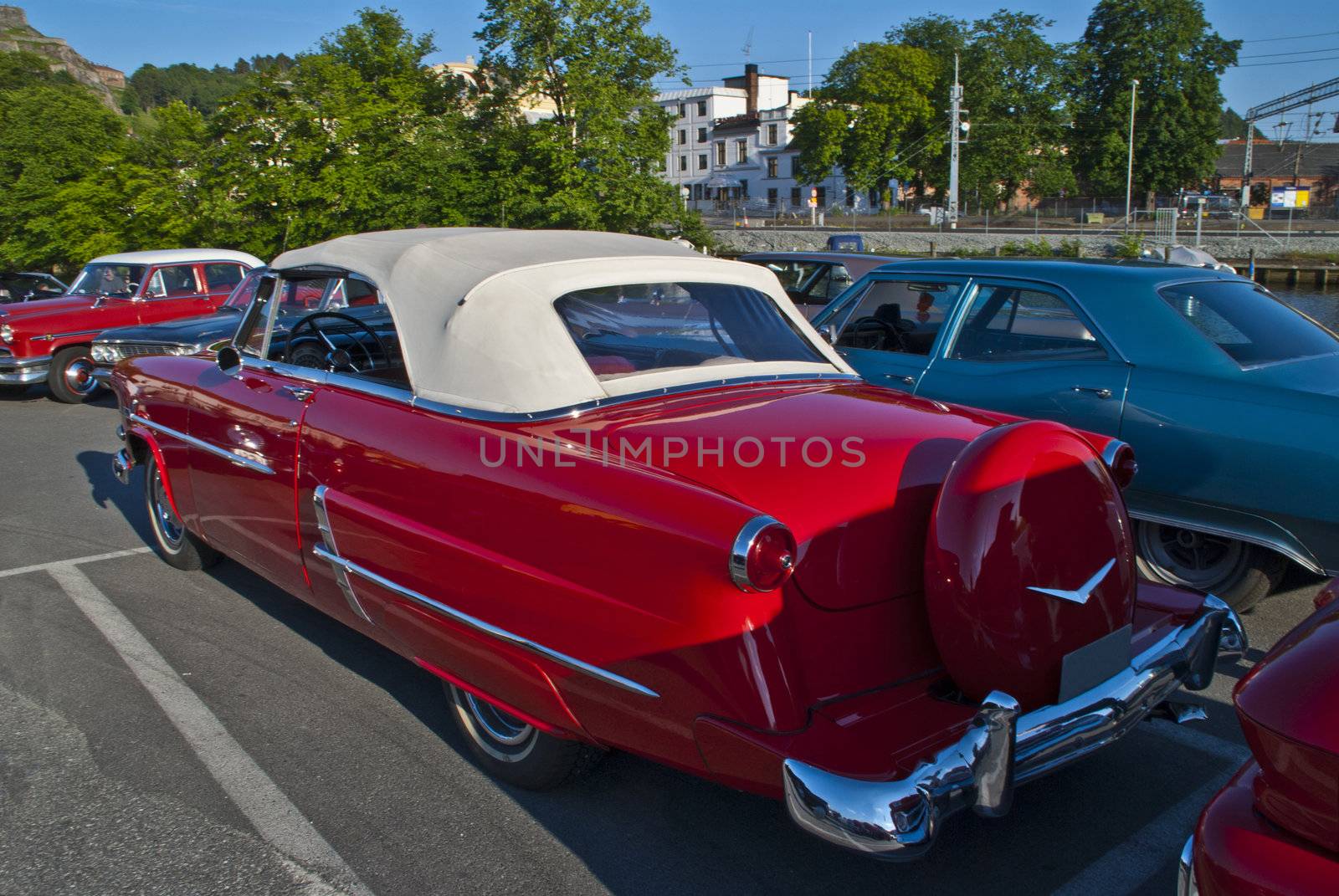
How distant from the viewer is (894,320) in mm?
6320

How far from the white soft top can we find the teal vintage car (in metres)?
9.49

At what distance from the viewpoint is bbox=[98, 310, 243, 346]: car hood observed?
9633mm

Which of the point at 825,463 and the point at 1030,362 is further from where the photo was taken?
the point at 1030,362

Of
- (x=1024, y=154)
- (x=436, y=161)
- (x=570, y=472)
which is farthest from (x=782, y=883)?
(x=1024, y=154)

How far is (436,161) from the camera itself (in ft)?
68.4

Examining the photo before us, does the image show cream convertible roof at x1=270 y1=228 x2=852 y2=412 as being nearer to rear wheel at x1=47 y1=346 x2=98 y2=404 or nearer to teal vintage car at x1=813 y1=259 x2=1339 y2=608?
teal vintage car at x1=813 y1=259 x2=1339 y2=608

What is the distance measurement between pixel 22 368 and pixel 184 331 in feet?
10.0

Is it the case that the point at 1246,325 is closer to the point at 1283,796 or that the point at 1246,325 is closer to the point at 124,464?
the point at 1283,796

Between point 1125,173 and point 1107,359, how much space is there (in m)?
65.4

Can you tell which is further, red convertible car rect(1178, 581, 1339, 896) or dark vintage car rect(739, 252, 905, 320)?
dark vintage car rect(739, 252, 905, 320)

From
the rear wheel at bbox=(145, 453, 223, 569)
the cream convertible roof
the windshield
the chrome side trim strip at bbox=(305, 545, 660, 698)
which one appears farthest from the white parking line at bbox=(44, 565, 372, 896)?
the windshield

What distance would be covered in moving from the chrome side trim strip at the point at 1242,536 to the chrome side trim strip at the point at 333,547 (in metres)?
3.27

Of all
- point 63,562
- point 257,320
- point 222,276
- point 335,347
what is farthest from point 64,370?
point 335,347

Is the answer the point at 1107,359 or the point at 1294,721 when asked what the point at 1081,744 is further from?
the point at 1107,359
